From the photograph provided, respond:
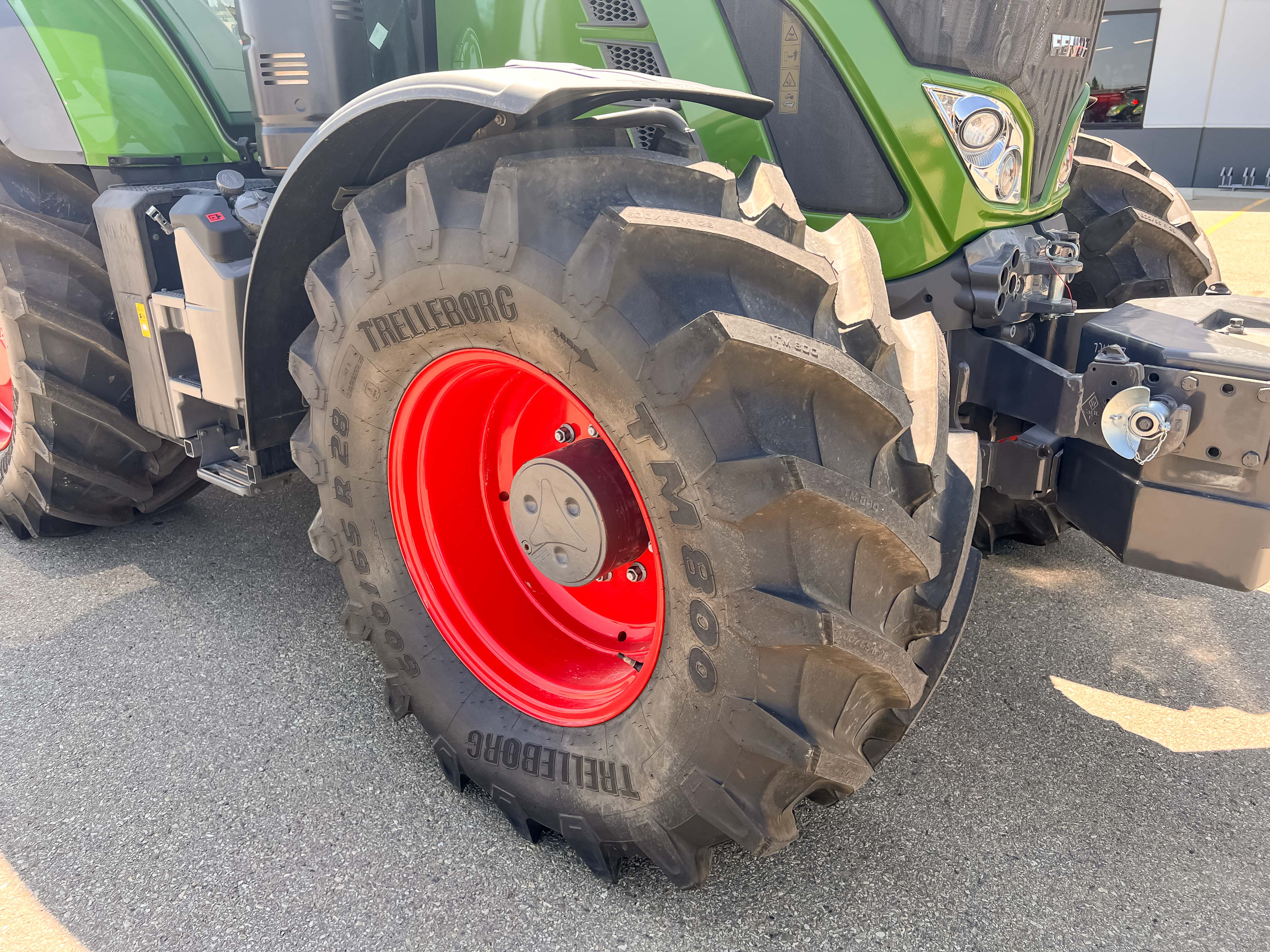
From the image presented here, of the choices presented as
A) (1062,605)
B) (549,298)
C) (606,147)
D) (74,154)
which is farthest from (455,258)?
(1062,605)

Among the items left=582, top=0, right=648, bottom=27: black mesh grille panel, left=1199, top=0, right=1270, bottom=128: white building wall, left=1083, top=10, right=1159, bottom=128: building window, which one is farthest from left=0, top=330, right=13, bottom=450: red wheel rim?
left=1199, top=0, right=1270, bottom=128: white building wall

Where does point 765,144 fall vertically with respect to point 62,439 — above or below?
above

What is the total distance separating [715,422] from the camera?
4.62 feet

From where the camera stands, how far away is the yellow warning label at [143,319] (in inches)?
102

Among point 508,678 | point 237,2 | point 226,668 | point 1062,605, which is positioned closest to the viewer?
point 508,678

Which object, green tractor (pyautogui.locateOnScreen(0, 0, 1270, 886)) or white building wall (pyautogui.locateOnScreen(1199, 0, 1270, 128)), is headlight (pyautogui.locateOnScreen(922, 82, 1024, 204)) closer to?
green tractor (pyautogui.locateOnScreen(0, 0, 1270, 886))

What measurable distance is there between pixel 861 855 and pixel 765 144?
156 cm

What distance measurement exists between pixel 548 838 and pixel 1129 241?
2474mm

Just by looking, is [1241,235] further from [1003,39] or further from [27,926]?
[27,926]

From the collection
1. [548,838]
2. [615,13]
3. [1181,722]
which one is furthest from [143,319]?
[1181,722]

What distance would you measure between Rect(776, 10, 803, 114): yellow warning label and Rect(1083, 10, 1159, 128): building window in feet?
44.0

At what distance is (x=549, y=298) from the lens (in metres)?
1.51

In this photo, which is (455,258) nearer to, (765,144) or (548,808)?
(765,144)

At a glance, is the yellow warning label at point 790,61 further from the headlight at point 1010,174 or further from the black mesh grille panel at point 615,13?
the headlight at point 1010,174
